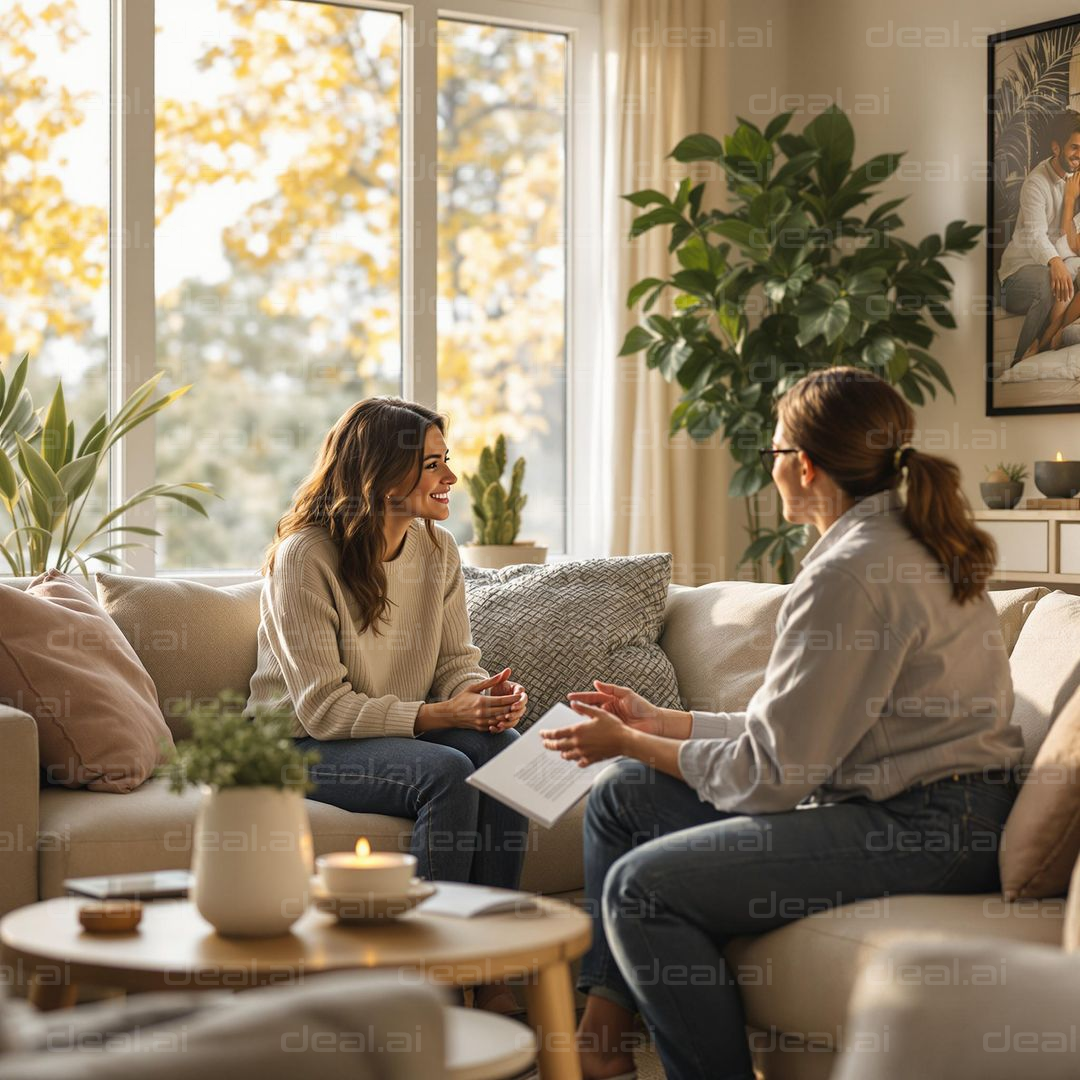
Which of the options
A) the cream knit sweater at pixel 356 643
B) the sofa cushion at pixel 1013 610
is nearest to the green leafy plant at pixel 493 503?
the cream knit sweater at pixel 356 643

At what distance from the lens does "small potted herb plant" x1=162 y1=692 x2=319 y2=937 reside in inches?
63.3

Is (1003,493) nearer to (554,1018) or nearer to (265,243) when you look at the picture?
(265,243)

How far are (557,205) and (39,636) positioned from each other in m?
2.73

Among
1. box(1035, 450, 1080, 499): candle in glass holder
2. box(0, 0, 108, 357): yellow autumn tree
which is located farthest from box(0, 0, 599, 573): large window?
box(1035, 450, 1080, 499): candle in glass holder

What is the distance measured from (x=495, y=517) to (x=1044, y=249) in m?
1.78

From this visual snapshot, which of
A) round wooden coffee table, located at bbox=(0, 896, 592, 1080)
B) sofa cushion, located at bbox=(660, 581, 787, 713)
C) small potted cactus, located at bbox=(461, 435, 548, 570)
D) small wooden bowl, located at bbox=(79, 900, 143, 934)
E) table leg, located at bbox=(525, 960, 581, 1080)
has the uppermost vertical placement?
small potted cactus, located at bbox=(461, 435, 548, 570)

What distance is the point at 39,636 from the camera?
2555 mm

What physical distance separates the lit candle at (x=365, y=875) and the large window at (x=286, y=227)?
2503 mm

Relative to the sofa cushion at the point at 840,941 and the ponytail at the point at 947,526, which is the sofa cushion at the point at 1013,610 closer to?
the ponytail at the point at 947,526

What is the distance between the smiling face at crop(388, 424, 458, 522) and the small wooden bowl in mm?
1257

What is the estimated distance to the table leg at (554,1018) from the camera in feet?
5.62

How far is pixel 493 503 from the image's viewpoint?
Result: 4004mm

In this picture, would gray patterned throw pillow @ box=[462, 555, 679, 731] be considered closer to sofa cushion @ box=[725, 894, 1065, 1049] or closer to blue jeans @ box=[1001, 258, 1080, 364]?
sofa cushion @ box=[725, 894, 1065, 1049]

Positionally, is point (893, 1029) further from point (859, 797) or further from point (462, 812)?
point (462, 812)
